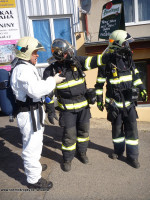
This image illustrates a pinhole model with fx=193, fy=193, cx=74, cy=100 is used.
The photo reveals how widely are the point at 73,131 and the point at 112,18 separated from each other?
268cm

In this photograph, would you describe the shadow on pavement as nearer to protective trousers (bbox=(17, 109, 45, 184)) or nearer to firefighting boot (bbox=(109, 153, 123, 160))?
protective trousers (bbox=(17, 109, 45, 184))

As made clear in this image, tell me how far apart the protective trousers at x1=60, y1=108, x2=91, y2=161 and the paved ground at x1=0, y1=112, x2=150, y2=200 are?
327mm

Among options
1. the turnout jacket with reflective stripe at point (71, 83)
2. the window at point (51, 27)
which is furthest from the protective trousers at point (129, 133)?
the window at point (51, 27)

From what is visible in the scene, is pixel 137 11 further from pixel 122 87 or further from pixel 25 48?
pixel 25 48

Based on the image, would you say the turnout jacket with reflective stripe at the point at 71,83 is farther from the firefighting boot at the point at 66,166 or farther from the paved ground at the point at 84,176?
the paved ground at the point at 84,176

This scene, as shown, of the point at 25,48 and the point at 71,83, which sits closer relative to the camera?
the point at 25,48

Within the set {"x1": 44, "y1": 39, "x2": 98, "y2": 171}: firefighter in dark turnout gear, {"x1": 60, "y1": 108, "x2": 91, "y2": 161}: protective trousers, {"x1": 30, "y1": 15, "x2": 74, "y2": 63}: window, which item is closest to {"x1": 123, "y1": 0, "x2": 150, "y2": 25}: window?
{"x1": 30, "y1": 15, "x2": 74, "y2": 63}: window

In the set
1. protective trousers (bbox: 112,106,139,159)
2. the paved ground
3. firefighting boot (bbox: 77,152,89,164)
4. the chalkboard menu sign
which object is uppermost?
the chalkboard menu sign

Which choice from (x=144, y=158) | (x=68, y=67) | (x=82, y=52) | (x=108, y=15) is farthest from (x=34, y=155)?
(x=82, y=52)

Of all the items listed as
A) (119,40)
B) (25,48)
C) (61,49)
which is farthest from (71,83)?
(119,40)

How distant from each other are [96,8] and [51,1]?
139cm

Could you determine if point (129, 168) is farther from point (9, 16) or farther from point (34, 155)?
point (9, 16)

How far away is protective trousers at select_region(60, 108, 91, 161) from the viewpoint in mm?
3184

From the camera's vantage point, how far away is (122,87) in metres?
3.19
